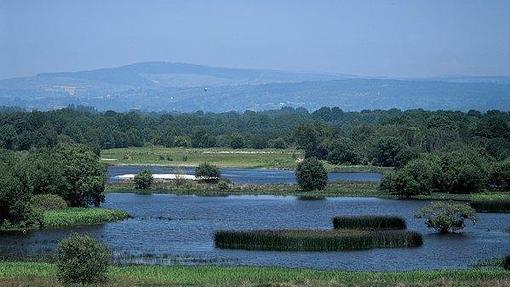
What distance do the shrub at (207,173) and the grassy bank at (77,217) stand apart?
41.1 meters

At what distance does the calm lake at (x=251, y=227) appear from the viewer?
217ft

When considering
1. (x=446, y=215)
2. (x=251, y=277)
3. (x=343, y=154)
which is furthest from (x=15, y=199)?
(x=343, y=154)

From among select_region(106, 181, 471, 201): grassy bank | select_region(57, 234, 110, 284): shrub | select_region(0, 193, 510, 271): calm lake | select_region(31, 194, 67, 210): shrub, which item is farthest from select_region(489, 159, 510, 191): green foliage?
select_region(57, 234, 110, 284): shrub

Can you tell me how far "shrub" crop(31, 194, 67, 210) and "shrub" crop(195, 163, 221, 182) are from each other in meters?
44.2

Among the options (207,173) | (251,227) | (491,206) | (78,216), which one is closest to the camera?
(251,227)

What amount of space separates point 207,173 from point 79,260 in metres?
85.7

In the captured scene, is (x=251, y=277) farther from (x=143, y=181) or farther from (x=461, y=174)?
(x=143, y=181)

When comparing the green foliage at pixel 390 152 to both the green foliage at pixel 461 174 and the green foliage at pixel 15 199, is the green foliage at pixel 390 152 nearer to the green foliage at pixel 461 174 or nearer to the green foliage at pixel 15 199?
the green foliage at pixel 461 174

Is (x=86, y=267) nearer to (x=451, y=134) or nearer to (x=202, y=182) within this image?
(x=202, y=182)

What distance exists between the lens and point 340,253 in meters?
69.3

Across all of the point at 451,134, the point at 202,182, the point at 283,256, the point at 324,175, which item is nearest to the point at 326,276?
the point at 283,256

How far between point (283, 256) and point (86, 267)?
18.9 m

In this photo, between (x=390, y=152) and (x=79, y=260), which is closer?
(x=79, y=260)

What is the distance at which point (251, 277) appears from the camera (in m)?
56.2
